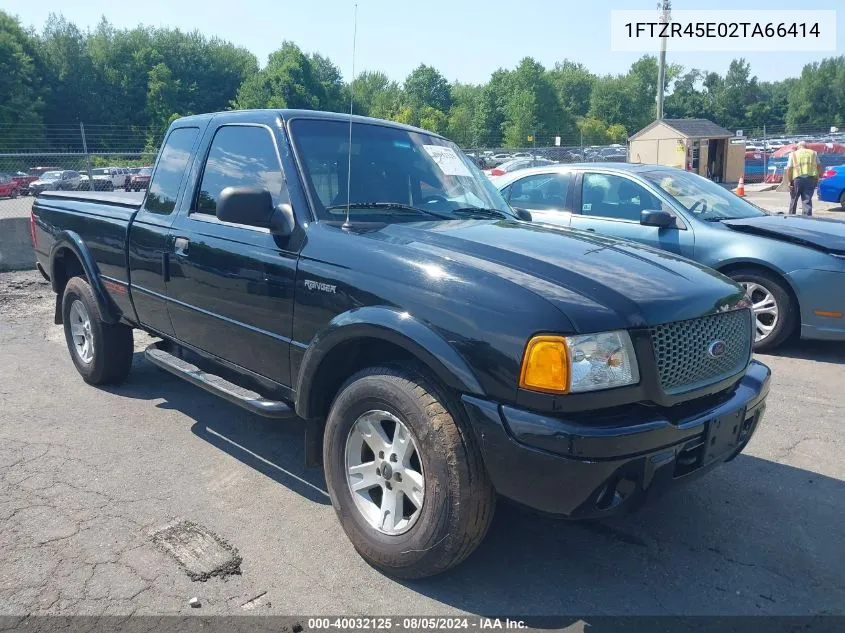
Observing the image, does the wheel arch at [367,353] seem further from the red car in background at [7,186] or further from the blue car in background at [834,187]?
the red car in background at [7,186]

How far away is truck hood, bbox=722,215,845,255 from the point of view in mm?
6137

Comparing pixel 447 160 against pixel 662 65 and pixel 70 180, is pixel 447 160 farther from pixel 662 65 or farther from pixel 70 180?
pixel 662 65

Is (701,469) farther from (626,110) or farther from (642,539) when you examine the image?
(626,110)

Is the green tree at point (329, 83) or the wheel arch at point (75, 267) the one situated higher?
the green tree at point (329, 83)

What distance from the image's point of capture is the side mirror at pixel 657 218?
6.38 metres

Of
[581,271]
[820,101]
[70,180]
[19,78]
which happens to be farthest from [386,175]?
[820,101]

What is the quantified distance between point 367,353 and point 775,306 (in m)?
4.63

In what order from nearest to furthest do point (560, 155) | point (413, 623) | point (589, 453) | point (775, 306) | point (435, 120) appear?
point (589, 453) < point (413, 623) < point (775, 306) < point (560, 155) < point (435, 120)

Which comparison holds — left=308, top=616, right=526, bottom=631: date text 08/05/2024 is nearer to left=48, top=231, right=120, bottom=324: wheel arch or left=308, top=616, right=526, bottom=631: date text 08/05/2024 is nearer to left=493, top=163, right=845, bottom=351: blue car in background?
left=48, top=231, right=120, bottom=324: wheel arch

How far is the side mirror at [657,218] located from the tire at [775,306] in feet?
2.65

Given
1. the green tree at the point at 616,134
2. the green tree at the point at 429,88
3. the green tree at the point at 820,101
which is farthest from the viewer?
the green tree at the point at 429,88

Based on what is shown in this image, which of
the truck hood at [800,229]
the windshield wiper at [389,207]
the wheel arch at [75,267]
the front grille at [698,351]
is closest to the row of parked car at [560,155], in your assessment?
the truck hood at [800,229]

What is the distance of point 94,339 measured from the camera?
17.3 feet

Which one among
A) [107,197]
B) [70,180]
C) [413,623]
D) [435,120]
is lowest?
[413,623]
